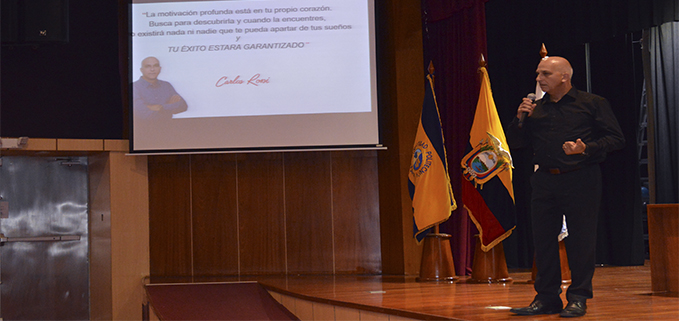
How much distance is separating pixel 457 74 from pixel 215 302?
9.22 feet

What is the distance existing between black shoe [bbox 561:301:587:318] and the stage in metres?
0.04

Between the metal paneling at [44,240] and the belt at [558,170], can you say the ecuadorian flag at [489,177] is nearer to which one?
the belt at [558,170]

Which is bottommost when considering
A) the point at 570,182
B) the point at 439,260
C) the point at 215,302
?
the point at 215,302

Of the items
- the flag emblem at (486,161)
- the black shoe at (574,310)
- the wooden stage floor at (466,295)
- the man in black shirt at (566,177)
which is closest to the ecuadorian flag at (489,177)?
the flag emblem at (486,161)

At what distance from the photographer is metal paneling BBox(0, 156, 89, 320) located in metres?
5.41

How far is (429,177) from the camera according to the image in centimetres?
461

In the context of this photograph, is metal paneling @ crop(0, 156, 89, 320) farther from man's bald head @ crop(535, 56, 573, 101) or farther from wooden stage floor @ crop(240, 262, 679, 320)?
man's bald head @ crop(535, 56, 573, 101)

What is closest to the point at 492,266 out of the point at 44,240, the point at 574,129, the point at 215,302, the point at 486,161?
the point at 486,161

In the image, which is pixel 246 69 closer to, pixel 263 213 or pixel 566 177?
pixel 263 213

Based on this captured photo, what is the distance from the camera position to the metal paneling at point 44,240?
17.8 feet

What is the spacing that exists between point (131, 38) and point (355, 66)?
1966mm

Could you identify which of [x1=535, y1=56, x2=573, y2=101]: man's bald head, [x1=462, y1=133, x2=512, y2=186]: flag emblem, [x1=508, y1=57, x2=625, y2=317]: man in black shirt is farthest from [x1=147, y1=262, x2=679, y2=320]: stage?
[x1=535, y1=56, x2=573, y2=101]: man's bald head

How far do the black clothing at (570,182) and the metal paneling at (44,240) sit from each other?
437 cm

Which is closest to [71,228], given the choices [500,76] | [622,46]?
[500,76]
